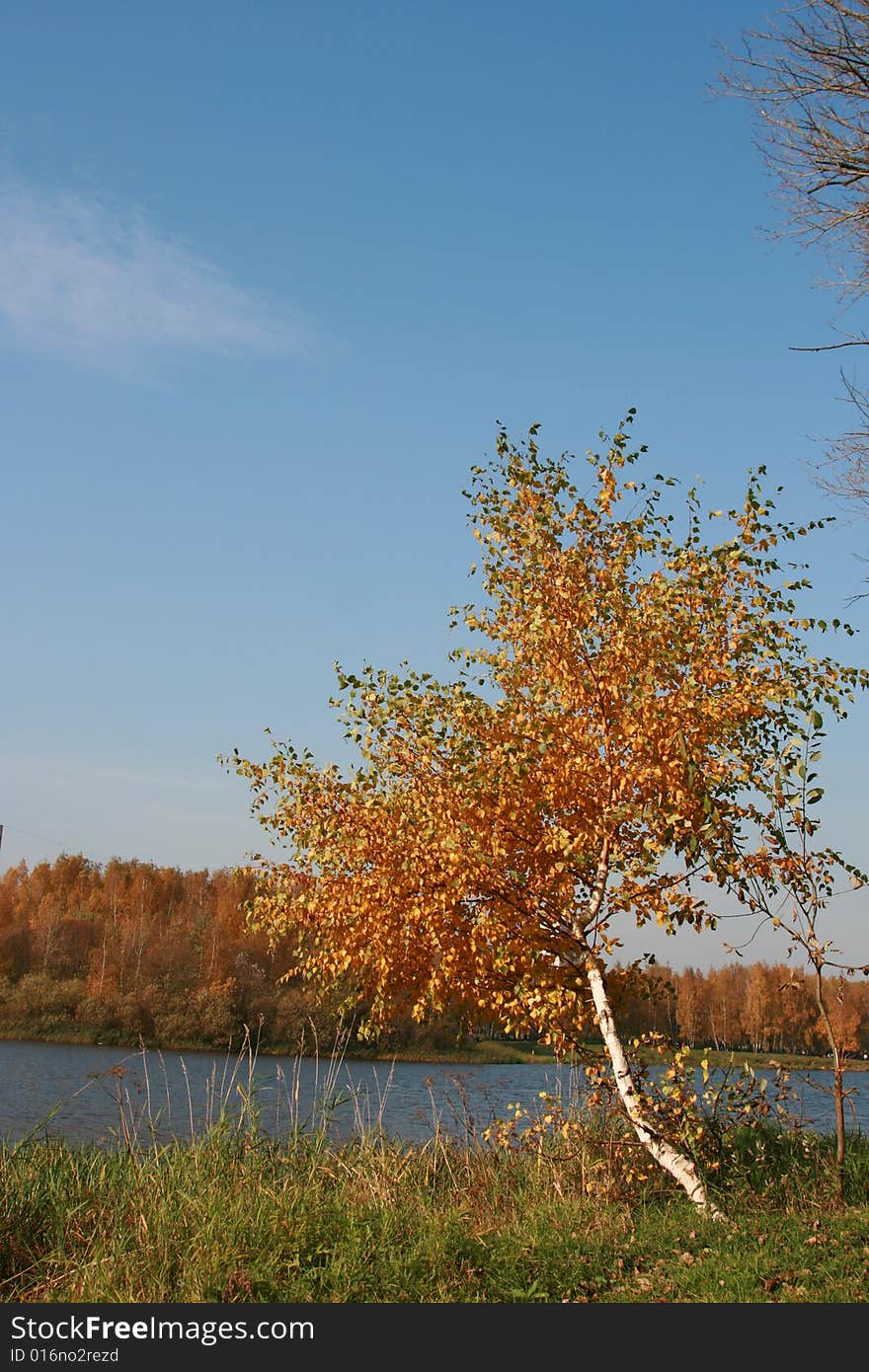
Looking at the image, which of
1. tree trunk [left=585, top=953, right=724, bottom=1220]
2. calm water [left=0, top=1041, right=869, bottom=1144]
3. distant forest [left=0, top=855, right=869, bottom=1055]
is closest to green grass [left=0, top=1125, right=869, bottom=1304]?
tree trunk [left=585, top=953, right=724, bottom=1220]

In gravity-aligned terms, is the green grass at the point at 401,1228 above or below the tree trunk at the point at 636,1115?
below

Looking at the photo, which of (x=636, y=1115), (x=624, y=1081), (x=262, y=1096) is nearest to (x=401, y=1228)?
(x=636, y=1115)

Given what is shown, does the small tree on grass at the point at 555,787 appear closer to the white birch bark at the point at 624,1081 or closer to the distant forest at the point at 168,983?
the white birch bark at the point at 624,1081

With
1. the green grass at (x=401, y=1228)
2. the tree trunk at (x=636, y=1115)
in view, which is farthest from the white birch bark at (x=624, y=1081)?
the green grass at (x=401, y=1228)

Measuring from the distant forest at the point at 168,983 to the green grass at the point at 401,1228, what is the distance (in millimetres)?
20111

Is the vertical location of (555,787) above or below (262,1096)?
above

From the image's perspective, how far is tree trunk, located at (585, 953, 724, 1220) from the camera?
7289 mm

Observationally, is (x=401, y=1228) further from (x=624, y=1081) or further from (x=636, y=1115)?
(x=624, y=1081)

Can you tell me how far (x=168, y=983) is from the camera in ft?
153

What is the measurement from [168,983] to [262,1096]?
104ft

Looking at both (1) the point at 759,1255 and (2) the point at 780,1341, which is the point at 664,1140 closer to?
(1) the point at 759,1255

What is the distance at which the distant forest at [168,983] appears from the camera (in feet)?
134

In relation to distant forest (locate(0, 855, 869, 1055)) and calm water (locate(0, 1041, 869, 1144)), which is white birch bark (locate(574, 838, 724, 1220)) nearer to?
calm water (locate(0, 1041, 869, 1144))

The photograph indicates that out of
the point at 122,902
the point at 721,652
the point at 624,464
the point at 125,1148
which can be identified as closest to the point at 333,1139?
the point at 125,1148
